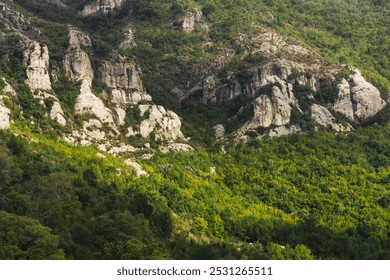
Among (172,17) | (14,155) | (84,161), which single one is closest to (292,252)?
(84,161)

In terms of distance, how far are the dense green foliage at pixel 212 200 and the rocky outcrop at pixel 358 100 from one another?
418 inches

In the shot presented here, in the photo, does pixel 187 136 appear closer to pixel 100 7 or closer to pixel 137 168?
pixel 137 168

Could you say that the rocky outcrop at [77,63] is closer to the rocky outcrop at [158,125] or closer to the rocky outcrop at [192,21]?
the rocky outcrop at [158,125]

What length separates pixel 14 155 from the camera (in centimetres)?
8850

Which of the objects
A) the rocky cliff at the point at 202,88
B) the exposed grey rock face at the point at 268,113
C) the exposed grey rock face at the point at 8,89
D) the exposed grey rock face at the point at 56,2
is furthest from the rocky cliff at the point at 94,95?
the exposed grey rock face at the point at 56,2

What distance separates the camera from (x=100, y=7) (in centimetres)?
17638

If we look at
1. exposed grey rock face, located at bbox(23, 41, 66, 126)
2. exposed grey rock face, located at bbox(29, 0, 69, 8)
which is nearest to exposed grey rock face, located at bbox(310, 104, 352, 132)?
exposed grey rock face, located at bbox(23, 41, 66, 126)

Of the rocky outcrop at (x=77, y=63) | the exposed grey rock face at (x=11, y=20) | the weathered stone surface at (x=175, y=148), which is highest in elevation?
the exposed grey rock face at (x=11, y=20)

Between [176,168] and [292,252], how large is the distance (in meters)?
29.8

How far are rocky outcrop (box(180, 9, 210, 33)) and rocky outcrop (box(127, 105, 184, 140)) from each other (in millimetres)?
50773

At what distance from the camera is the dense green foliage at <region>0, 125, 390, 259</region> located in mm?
71812

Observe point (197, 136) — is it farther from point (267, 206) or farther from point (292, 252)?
point (292, 252)

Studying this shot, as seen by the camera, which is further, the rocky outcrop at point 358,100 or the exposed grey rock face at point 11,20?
the exposed grey rock face at point 11,20

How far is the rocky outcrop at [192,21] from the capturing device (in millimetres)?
166500
